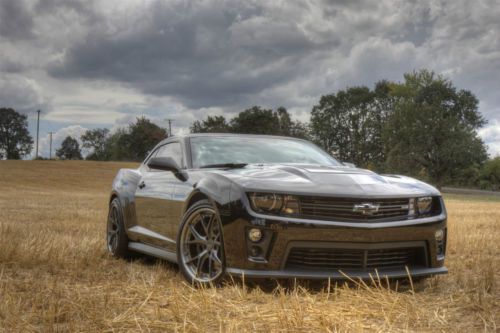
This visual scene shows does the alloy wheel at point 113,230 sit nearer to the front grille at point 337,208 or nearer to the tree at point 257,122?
the front grille at point 337,208

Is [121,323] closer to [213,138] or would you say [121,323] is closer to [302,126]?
[213,138]

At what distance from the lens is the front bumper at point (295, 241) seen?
424 centimetres

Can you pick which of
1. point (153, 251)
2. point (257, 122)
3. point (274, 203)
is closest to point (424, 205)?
point (274, 203)

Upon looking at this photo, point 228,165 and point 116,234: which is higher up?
point 228,165

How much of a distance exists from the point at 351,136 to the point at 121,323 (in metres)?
68.3

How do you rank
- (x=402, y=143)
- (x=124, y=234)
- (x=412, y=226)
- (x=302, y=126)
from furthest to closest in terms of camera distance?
1. (x=302, y=126)
2. (x=402, y=143)
3. (x=124, y=234)
4. (x=412, y=226)

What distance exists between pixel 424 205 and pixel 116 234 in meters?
3.64

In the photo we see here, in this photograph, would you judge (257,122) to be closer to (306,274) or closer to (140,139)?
(140,139)

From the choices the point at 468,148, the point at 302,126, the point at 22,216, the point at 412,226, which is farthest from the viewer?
the point at 302,126

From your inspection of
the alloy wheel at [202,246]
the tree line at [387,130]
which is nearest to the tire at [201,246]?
the alloy wheel at [202,246]

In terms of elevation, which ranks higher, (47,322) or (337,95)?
(337,95)

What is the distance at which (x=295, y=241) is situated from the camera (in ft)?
14.0

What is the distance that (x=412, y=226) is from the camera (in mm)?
4527

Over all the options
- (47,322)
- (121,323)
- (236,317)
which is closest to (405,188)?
(236,317)
